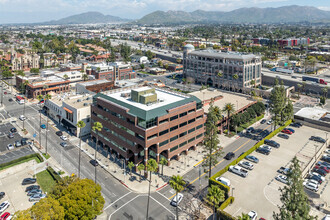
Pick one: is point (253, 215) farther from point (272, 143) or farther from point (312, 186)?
point (272, 143)

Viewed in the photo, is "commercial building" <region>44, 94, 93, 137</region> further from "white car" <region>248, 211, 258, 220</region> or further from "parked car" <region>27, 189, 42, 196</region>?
"white car" <region>248, 211, 258, 220</region>

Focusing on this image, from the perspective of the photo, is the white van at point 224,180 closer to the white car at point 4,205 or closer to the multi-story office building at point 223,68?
the white car at point 4,205

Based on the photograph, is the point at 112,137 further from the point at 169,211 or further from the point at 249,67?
the point at 249,67

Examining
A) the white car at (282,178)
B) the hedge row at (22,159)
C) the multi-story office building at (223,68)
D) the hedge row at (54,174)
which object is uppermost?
the multi-story office building at (223,68)

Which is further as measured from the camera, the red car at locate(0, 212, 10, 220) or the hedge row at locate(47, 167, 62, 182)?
the hedge row at locate(47, 167, 62, 182)

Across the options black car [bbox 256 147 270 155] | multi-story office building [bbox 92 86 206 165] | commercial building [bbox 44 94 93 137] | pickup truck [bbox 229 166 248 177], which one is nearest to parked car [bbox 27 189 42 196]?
multi-story office building [bbox 92 86 206 165]

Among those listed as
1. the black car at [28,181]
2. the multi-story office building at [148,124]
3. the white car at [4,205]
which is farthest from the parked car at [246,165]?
the white car at [4,205]
